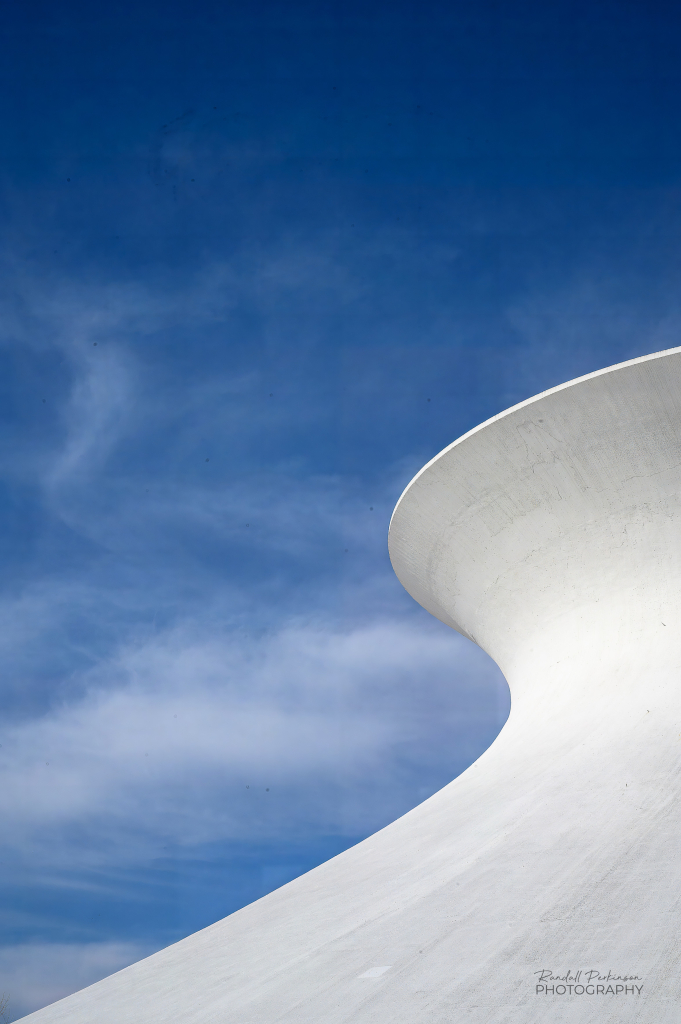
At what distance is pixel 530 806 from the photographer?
18.4ft

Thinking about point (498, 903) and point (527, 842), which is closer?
point (498, 903)

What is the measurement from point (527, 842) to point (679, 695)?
1.93 m

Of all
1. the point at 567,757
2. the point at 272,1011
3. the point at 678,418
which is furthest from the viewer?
the point at 678,418

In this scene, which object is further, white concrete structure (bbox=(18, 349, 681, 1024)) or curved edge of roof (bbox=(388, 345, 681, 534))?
curved edge of roof (bbox=(388, 345, 681, 534))

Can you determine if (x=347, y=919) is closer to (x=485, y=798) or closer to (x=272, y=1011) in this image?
(x=272, y=1011)

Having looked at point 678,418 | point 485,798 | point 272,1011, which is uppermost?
point 678,418

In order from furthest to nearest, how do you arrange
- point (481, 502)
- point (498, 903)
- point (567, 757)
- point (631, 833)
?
point (481, 502)
point (567, 757)
point (631, 833)
point (498, 903)

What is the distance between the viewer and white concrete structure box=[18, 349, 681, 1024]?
3.56m

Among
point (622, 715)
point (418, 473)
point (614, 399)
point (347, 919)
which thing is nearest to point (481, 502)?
point (418, 473)

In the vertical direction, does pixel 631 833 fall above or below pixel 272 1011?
above

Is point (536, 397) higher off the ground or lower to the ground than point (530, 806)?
higher

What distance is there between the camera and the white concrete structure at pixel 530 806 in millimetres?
3561

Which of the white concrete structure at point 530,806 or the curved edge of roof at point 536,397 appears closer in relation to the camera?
the white concrete structure at point 530,806

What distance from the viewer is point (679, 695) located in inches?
244
